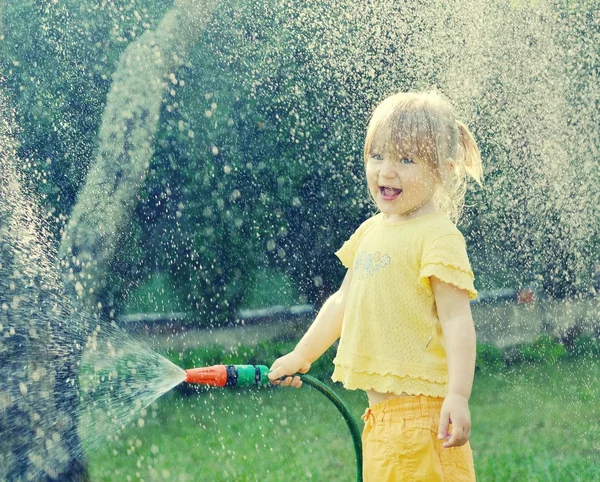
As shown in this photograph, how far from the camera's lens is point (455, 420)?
1.96 m

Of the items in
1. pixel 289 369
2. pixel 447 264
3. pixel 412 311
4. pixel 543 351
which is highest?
pixel 447 264

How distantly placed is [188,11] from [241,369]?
320 centimetres

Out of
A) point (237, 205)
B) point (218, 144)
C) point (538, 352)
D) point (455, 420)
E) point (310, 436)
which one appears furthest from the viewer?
point (538, 352)

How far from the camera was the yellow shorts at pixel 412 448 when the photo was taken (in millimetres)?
2033

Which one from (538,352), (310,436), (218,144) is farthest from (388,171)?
(538,352)

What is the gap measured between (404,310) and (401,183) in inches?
11.5

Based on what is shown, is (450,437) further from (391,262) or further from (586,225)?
(586,225)

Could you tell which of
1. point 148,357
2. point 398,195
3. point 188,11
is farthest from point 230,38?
point 398,195

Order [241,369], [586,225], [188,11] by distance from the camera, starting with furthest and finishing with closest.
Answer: [586,225] → [188,11] → [241,369]

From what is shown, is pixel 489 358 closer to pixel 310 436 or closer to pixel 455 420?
pixel 310 436

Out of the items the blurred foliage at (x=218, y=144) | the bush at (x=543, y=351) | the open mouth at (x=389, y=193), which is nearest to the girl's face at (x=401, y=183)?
the open mouth at (x=389, y=193)

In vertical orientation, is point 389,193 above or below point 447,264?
above

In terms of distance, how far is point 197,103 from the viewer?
5.07m

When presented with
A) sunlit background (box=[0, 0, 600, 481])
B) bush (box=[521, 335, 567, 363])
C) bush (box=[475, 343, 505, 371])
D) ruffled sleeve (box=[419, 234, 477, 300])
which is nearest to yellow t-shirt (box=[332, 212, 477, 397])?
ruffled sleeve (box=[419, 234, 477, 300])
